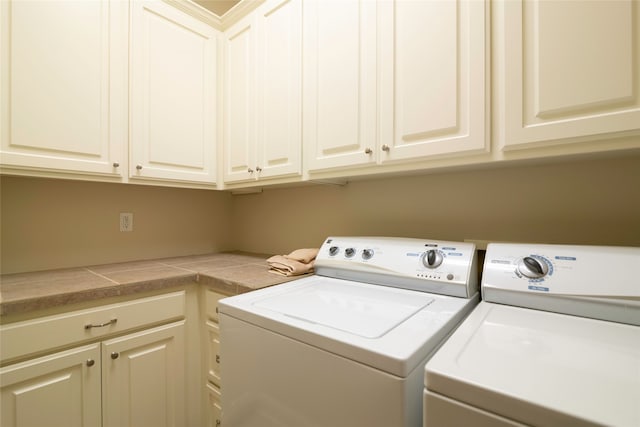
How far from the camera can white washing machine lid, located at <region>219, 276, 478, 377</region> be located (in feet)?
2.02

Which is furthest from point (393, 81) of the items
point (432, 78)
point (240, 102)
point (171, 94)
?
point (171, 94)

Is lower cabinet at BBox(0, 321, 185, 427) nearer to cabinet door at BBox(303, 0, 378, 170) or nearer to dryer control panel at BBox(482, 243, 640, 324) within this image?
cabinet door at BBox(303, 0, 378, 170)

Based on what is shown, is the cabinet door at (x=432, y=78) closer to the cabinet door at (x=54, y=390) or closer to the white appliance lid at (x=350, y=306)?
the white appliance lid at (x=350, y=306)

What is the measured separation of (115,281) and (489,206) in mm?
1641

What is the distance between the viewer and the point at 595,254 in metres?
0.82

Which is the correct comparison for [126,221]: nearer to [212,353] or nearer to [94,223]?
[94,223]

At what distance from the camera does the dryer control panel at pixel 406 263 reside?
100 cm

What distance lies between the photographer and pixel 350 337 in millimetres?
665

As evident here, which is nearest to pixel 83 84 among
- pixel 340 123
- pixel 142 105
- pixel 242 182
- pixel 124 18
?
pixel 142 105

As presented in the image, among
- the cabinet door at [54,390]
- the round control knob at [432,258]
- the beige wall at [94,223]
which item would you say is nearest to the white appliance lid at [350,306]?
the round control knob at [432,258]

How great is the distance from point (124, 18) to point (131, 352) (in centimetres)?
161

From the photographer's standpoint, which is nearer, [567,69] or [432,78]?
[567,69]

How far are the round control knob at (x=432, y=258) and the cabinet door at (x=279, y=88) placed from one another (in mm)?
733

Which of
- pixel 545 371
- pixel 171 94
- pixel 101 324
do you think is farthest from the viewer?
pixel 171 94
